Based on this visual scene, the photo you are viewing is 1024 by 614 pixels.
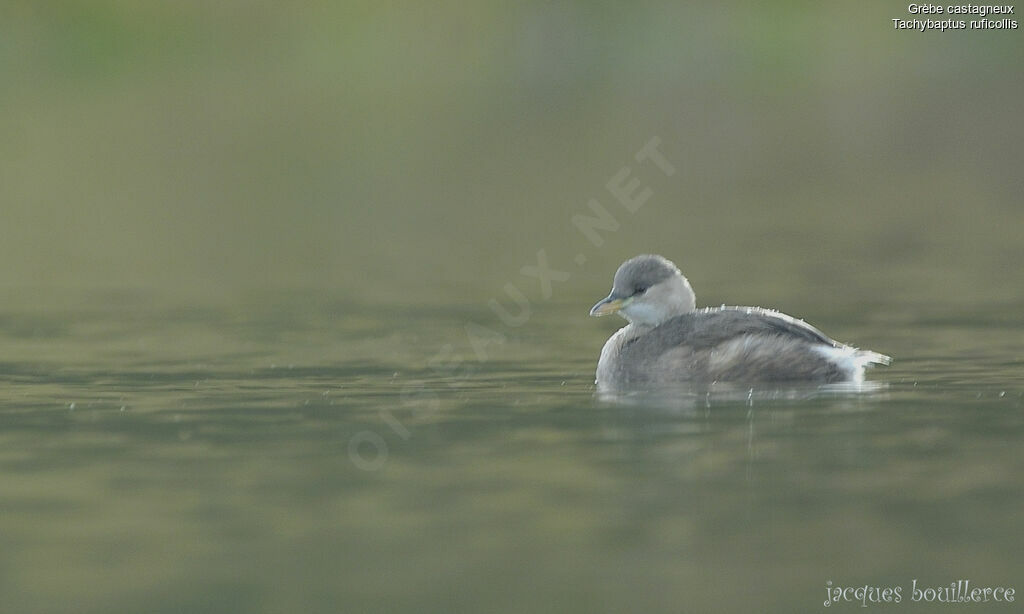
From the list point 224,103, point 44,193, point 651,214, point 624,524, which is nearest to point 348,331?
point 624,524

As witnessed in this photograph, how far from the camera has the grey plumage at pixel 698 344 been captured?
1276 cm

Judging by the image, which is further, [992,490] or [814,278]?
[814,278]

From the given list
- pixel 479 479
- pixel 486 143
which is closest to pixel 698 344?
pixel 479 479

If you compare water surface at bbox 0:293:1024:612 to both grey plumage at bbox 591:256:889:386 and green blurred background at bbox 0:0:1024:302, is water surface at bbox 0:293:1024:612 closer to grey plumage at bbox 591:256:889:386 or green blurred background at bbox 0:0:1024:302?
grey plumage at bbox 591:256:889:386

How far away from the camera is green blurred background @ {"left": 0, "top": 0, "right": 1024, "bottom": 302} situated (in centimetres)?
2000

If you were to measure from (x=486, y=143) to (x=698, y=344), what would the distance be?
67.0ft

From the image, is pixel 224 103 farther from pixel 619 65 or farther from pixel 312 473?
pixel 312 473

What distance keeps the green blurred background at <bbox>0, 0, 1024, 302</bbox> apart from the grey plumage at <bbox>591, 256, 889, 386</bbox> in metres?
3.53

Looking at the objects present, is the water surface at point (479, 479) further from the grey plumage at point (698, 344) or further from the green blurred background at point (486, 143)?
the green blurred background at point (486, 143)

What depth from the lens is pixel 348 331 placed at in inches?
603

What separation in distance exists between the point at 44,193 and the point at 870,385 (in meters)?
17.7

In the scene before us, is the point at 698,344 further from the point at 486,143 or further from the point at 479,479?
the point at 486,143

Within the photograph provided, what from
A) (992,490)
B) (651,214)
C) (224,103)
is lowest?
(992,490)

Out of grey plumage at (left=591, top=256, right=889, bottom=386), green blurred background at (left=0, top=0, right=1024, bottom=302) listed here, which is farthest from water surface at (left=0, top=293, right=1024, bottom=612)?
green blurred background at (left=0, top=0, right=1024, bottom=302)
